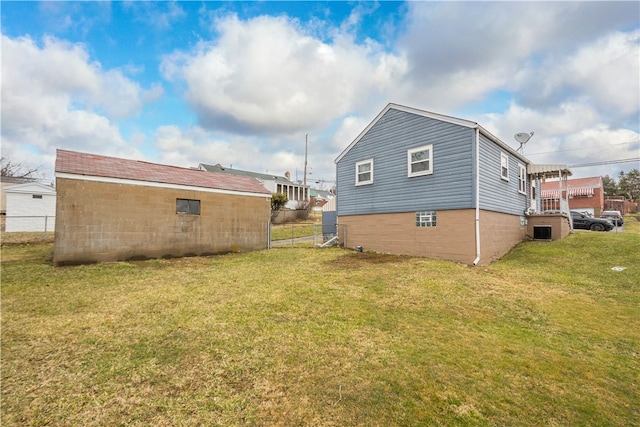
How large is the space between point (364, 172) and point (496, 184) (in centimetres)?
625

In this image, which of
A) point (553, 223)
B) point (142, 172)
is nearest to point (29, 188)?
point (142, 172)

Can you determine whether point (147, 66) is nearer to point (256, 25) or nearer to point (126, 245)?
point (256, 25)

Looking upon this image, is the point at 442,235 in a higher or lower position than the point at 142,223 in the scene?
lower

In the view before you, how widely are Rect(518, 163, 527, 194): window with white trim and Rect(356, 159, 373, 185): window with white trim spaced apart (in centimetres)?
818

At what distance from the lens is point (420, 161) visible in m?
12.8

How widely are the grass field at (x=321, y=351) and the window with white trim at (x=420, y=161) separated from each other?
→ 224 inches

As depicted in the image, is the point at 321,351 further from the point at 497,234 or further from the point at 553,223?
the point at 553,223

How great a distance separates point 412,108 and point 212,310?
12.0 m

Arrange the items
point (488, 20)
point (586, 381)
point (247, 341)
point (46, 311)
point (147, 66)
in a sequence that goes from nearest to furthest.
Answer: point (586, 381), point (247, 341), point (46, 311), point (488, 20), point (147, 66)

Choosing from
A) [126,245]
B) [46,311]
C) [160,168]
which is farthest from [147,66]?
[46,311]

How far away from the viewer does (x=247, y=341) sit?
438 centimetres

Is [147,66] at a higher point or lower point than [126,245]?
higher

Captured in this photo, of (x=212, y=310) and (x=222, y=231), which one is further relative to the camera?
(x=222, y=231)

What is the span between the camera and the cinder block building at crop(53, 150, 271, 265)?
1106 centimetres
